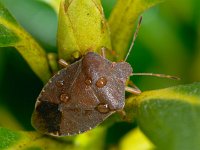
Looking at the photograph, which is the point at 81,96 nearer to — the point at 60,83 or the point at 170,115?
the point at 60,83

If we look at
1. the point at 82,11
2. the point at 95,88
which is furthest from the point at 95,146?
the point at 82,11

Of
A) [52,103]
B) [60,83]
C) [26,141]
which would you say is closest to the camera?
[26,141]

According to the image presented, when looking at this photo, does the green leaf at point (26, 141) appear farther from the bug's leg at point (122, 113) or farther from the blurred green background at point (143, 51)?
the blurred green background at point (143, 51)

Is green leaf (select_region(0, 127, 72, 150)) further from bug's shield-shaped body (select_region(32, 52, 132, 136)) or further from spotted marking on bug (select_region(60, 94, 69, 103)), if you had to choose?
spotted marking on bug (select_region(60, 94, 69, 103))

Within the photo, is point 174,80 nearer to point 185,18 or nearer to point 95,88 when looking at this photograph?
point 185,18

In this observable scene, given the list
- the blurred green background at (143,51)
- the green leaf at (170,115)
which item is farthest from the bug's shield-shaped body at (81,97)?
the blurred green background at (143,51)

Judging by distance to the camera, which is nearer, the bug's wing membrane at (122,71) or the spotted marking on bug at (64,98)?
the spotted marking on bug at (64,98)

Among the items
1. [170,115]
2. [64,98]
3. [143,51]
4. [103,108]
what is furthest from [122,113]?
[143,51]
